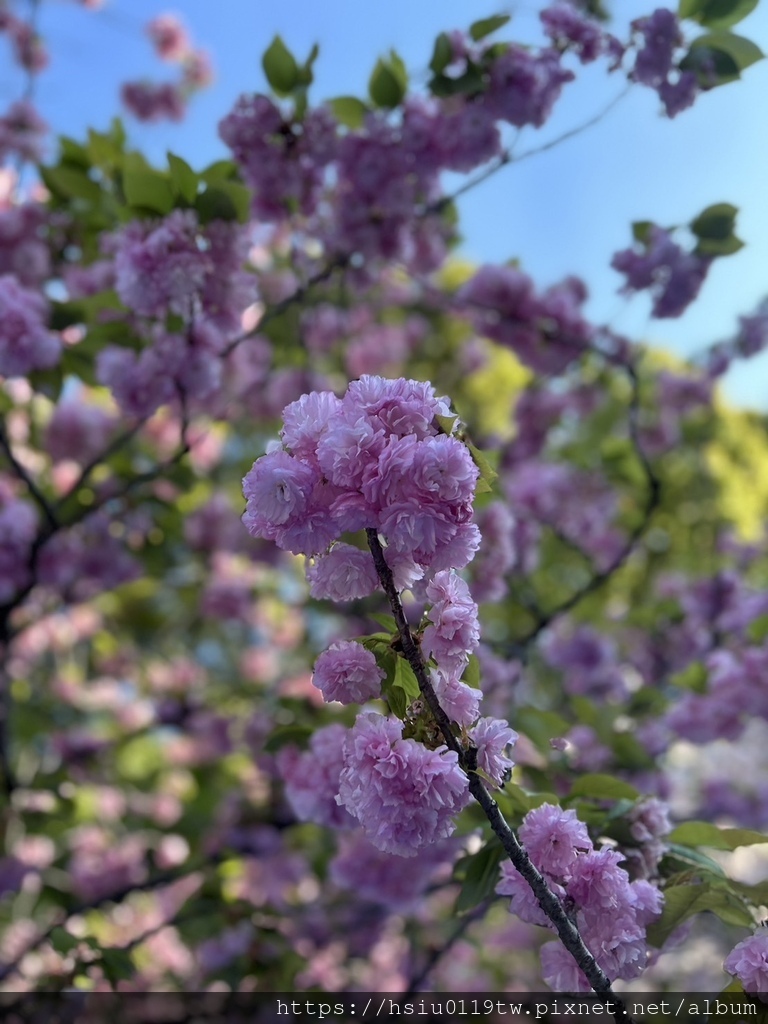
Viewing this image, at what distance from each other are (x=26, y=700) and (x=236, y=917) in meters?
1.82

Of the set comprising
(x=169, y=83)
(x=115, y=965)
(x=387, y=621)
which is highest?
(x=169, y=83)

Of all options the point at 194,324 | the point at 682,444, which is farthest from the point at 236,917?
A: the point at 682,444

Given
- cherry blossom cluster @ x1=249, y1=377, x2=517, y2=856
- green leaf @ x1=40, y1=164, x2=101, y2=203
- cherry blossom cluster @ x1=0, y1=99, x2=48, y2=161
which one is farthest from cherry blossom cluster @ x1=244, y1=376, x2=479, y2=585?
cherry blossom cluster @ x1=0, y1=99, x2=48, y2=161

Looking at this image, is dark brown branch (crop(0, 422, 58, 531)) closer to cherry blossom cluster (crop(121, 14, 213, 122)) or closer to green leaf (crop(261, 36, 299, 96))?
green leaf (crop(261, 36, 299, 96))

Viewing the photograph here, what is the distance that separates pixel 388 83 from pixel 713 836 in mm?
1743

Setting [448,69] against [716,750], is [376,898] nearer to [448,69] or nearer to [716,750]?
[448,69]

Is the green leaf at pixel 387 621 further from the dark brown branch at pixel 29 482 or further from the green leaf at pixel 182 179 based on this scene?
the dark brown branch at pixel 29 482

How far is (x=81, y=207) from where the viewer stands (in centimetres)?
236

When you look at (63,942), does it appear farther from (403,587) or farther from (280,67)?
(280,67)

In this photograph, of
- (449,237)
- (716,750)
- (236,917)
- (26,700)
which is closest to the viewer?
(236,917)

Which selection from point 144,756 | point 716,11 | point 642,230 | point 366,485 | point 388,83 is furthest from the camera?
point 144,756

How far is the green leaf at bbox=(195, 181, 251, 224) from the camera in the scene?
1.57 meters

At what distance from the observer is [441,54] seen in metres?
1.83

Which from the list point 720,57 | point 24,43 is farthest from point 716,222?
point 24,43
